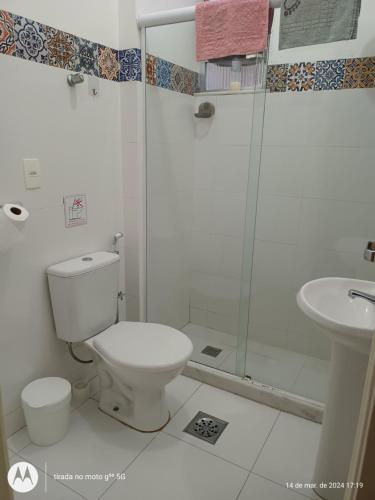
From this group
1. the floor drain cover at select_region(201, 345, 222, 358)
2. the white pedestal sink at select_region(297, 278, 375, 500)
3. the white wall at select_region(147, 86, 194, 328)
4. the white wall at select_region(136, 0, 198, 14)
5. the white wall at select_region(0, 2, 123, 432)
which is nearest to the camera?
the white pedestal sink at select_region(297, 278, 375, 500)

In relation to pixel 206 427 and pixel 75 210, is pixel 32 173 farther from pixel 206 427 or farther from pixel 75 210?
pixel 206 427

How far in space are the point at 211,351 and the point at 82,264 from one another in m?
1.08

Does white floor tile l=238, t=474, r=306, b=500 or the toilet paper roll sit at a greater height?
the toilet paper roll

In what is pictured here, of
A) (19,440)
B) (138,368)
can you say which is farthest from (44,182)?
(19,440)

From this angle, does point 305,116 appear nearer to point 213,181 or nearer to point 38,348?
point 213,181

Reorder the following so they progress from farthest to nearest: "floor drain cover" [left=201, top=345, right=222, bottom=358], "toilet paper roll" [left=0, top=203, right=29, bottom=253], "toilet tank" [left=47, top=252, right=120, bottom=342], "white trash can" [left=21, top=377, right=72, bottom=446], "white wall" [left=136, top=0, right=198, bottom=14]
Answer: "floor drain cover" [left=201, top=345, right=222, bottom=358] → "white wall" [left=136, top=0, right=198, bottom=14] → "toilet tank" [left=47, top=252, right=120, bottom=342] → "white trash can" [left=21, top=377, right=72, bottom=446] → "toilet paper roll" [left=0, top=203, right=29, bottom=253]

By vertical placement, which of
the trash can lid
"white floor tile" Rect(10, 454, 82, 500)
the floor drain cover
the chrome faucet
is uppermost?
the chrome faucet

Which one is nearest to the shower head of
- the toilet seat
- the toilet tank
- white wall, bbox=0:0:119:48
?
white wall, bbox=0:0:119:48

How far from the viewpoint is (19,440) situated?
166 cm

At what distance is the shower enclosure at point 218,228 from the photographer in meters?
2.08

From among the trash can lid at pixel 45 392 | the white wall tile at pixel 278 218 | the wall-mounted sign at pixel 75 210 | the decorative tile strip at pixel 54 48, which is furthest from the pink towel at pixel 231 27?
the trash can lid at pixel 45 392

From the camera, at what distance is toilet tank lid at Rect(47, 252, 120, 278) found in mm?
1672

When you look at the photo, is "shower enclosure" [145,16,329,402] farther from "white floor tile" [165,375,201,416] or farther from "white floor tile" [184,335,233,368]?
"white floor tile" [165,375,201,416]

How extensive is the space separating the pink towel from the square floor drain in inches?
71.4
